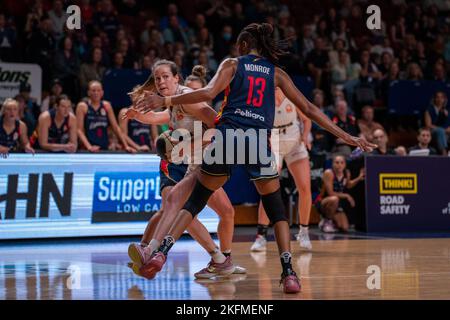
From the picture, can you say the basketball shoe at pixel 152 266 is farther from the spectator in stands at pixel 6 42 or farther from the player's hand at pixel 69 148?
the spectator in stands at pixel 6 42

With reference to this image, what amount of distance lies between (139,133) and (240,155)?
6856 millimetres

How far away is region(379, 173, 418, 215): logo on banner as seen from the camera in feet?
38.3

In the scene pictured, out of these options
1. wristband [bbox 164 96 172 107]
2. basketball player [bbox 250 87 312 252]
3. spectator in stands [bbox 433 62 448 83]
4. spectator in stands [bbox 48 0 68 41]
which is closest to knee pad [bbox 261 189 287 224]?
wristband [bbox 164 96 172 107]

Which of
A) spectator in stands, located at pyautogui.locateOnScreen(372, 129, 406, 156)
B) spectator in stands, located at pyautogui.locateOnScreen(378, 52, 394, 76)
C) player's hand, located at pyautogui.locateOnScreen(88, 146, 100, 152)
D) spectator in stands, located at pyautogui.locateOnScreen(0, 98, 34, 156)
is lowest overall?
player's hand, located at pyautogui.locateOnScreen(88, 146, 100, 152)

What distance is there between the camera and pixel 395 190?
11742 millimetres

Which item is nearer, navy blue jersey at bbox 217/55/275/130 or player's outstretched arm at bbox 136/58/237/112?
player's outstretched arm at bbox 136/58/237/112

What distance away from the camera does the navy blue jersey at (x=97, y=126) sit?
35.4 feet

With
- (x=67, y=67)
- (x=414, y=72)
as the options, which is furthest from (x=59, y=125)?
(x=414, y=72)

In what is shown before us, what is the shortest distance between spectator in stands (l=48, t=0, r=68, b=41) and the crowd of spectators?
0.02 m

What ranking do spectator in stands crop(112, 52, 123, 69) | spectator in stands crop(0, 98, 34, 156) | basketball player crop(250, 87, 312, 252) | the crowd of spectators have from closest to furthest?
1. basketball player crop(250, 87, 312, 252)
2. spectator in stands crop(0, 98, 34, 156)
3. the crowd of spectators
4. spectator in stands crop(112, 52, 123, 69)

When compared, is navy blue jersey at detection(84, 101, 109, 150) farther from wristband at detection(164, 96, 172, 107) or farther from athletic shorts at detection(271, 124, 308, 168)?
wristband at detection(164, 96, 172, 107)

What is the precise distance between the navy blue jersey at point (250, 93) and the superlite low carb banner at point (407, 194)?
6516 mm

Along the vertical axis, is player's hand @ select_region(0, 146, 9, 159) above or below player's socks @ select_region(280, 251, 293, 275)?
above

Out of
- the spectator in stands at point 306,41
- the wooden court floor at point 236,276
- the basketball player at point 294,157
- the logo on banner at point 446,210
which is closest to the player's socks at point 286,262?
the wooden court floor at point 236,276
